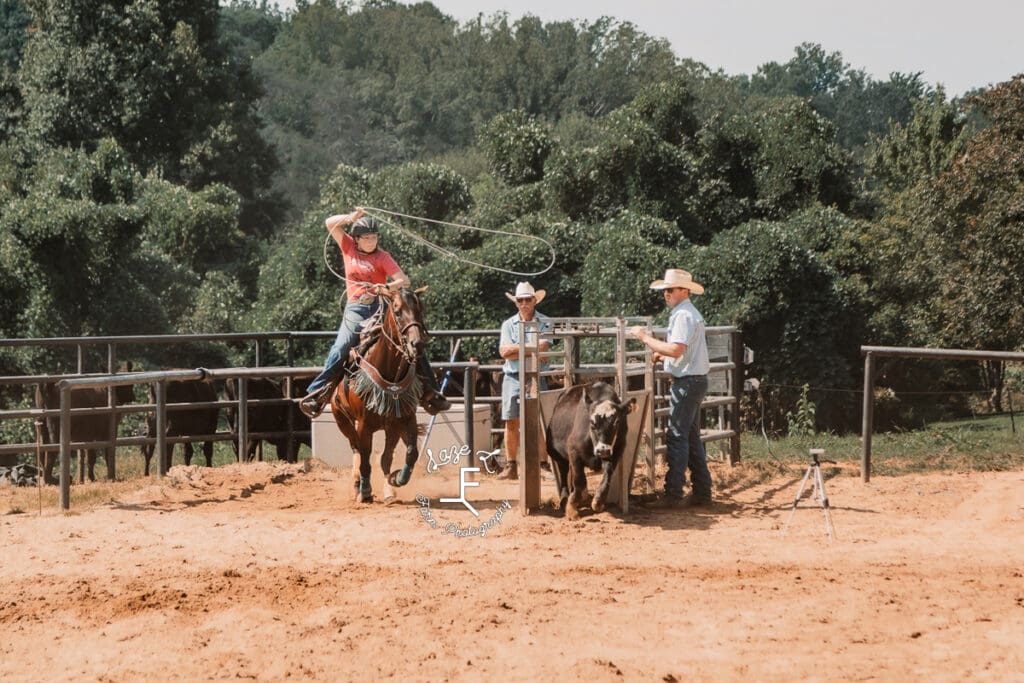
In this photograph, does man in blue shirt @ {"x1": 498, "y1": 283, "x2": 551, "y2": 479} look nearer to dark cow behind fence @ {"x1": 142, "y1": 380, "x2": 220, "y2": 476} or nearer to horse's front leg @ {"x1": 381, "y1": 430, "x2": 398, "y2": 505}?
horse's front leg @ {"x1": 381, "y1": 430, "x2": 398, "y2": 505}

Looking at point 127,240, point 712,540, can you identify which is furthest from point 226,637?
point 127,240

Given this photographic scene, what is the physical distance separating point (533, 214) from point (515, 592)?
21.4 meters

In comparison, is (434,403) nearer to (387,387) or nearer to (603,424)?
(387,387)

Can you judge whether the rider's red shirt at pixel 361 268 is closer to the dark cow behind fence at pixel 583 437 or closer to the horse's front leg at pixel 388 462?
the horse's front leg at pixel 388 462


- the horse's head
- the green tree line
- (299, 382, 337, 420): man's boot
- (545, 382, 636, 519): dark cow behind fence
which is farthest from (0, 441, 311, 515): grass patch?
the green tree line

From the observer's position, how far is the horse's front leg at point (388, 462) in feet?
36.0

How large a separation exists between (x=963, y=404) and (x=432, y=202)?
1900cm

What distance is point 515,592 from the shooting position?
7.51 m

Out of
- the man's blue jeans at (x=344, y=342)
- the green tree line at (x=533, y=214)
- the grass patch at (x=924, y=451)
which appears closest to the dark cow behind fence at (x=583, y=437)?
the man's blue jeans at (x=344, y=342)

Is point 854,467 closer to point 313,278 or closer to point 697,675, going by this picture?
point 697,675

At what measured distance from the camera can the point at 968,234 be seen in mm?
24594

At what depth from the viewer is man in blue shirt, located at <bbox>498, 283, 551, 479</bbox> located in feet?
36.0

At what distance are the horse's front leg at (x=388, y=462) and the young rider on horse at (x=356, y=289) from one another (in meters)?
0.39

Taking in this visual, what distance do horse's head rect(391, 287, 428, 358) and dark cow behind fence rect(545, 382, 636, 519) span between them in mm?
1200
